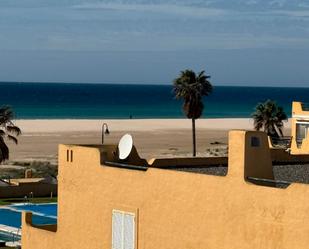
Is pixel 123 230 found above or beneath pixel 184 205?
beneath

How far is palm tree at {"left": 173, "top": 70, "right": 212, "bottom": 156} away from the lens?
76.6 metres

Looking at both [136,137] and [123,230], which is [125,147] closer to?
[123,230]

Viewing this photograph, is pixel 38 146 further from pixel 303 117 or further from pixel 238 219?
pixel 238 219

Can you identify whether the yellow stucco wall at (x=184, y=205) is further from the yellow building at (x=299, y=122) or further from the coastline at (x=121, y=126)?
the coastline at (x=121, y=126)

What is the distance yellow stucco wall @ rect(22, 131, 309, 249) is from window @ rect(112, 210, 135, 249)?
5.5 inches

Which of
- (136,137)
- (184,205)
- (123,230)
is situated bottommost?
(123,230)

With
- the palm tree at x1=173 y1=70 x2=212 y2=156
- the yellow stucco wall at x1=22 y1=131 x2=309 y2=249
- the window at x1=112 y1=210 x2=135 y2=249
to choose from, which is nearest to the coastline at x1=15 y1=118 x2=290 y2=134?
the palm tree at x1=173 y1=70 x2=212 y2=156

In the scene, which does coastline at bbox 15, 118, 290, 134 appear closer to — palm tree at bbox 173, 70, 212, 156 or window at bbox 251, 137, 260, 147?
palm tree at bbox 173, 70, 212, 156

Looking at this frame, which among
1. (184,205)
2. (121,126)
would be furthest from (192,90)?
(184,205)

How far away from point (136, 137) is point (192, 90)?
1148 inches

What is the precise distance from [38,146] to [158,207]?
240 feet

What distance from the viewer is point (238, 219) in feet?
52.1

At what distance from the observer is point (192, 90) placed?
76.6m

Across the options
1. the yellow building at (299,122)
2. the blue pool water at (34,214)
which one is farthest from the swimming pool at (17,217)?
the yellow building at (299,122)
